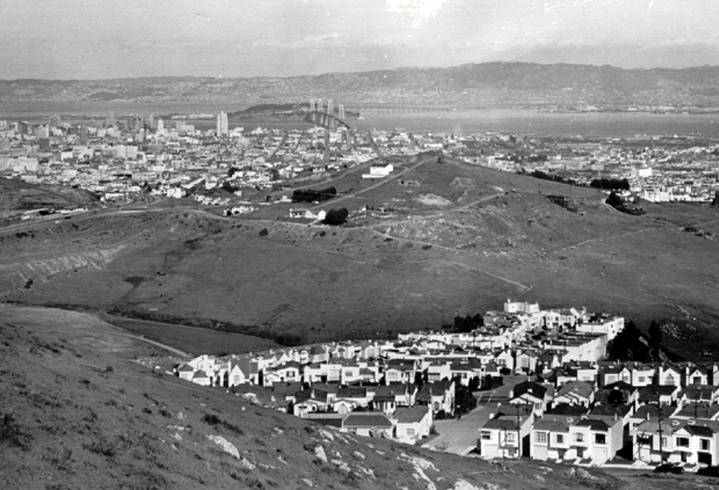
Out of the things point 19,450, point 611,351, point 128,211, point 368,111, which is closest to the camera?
point 19,450

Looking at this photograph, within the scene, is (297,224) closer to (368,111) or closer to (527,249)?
(527,249)

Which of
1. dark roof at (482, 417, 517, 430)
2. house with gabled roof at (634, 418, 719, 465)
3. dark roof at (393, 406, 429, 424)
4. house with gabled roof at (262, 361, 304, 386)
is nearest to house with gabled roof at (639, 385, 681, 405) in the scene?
house with gabled roof at (634, 418, 719, 465)

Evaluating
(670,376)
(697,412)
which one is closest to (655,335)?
(670,376)

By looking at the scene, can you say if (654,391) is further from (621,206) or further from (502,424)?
(621,206)

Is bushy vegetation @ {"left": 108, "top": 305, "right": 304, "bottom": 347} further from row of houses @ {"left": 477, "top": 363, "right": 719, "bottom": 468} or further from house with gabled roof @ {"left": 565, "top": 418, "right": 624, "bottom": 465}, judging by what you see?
house with gabled roof @ {"left": 565, "top": 418, "right": 624, "bottom": 465}

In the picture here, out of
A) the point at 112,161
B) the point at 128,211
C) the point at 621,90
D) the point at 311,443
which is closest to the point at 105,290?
the point at 128,211

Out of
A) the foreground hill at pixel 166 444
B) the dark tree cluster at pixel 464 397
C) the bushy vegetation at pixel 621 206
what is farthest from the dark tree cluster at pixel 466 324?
the bushy vegetation at pixel 621 206
